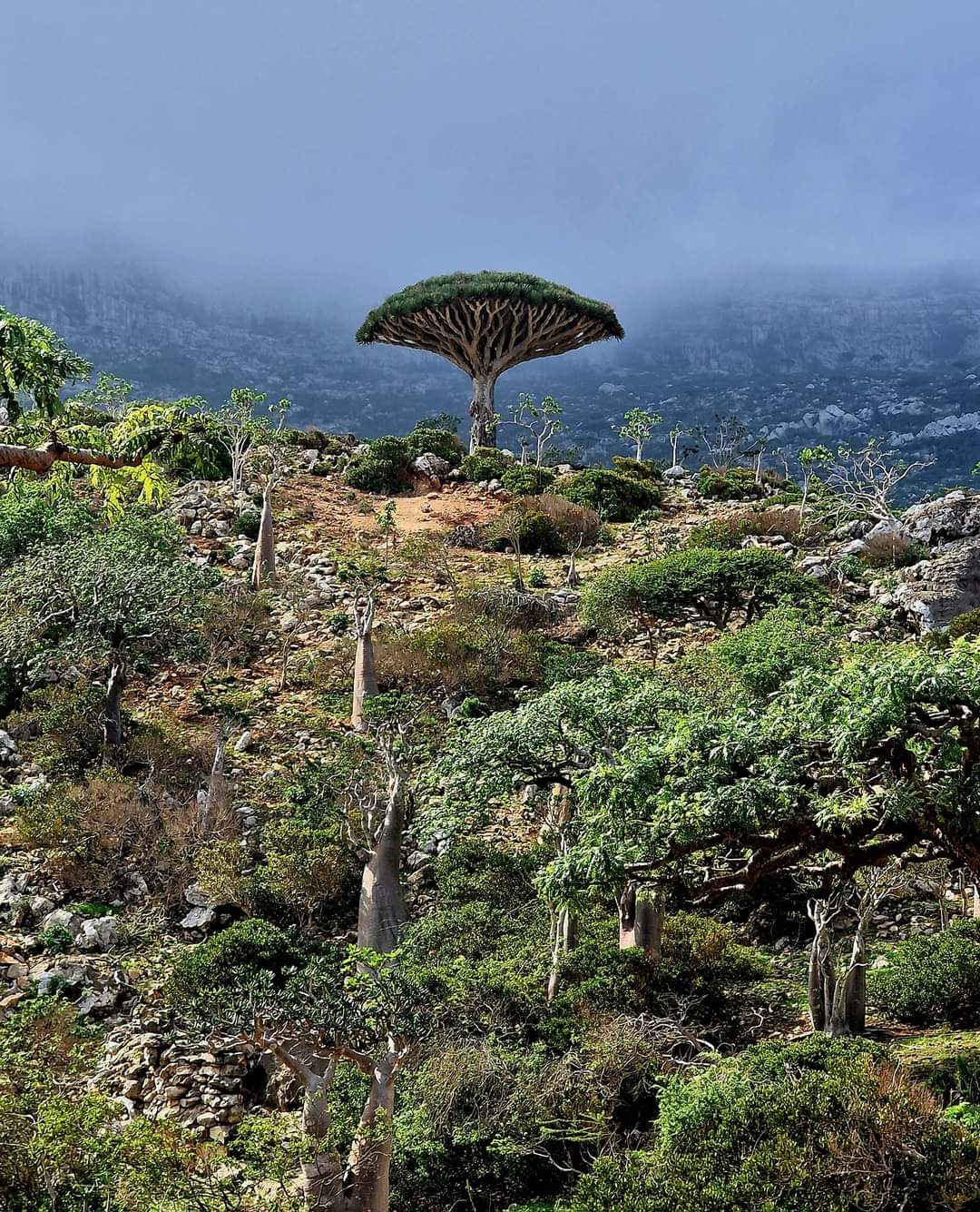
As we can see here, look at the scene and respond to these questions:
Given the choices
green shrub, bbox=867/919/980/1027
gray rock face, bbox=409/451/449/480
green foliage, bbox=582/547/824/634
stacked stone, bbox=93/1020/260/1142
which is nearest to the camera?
stacked stone, bbox=93/1020/260/1142

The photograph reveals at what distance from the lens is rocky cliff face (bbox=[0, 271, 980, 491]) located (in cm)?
10019

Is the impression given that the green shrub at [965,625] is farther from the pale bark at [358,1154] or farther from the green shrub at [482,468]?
the green shrub at [482,468]

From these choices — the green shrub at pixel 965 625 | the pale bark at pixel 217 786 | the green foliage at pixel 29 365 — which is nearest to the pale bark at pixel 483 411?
the green shrub at pixel 965 625

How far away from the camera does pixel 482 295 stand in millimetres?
34094

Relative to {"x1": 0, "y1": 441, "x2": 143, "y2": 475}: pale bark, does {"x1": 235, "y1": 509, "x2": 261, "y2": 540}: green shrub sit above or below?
above

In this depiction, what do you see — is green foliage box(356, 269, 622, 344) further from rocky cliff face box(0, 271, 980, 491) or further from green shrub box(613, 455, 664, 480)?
rocky cliff face box(0, 271, 980, 491)

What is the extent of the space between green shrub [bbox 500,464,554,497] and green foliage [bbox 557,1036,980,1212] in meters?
21.3

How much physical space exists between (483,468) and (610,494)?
15.0ft

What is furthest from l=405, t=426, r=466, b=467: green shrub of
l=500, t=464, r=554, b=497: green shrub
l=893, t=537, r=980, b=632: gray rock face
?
l=893, t=537, r=980, b=632: gray rock face

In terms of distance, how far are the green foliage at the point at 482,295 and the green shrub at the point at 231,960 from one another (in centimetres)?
2913

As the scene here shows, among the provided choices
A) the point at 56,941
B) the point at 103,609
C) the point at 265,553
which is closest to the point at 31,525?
the point at 265,553

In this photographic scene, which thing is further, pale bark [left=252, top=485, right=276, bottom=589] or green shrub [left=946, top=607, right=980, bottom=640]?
pale bark [left=252, top=485, right=276, bottom=589]

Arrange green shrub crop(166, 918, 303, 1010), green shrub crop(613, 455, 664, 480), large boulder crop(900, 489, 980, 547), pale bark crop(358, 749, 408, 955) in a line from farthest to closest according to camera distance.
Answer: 1. green shrub crop(613, 455, 664, 480)
2. large boulder crop(900, 489, 980, 547)
3. pale bark crop(358, 749, 408, 955)
4. green shrub crop(166, 918, 303, 1010)

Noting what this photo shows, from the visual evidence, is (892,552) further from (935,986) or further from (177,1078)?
(177,1078)
